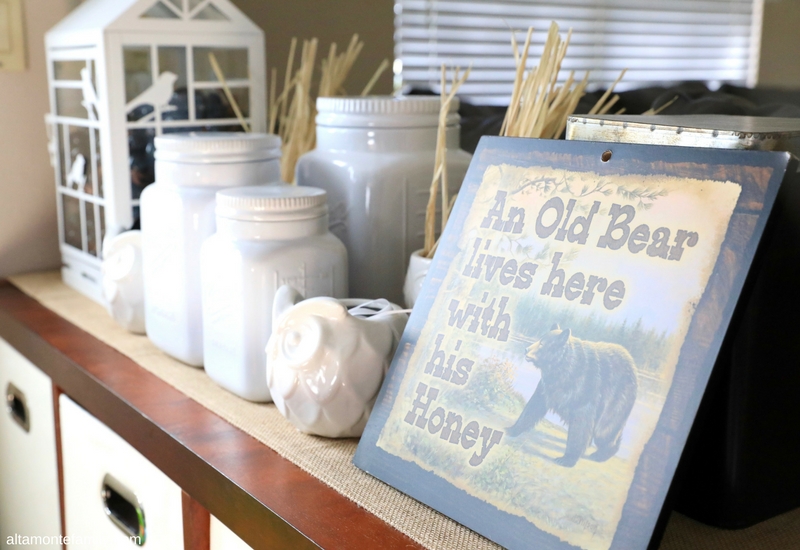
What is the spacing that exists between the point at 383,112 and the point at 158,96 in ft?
→ 1.03

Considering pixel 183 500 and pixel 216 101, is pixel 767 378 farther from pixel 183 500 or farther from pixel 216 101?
pixel 216 101

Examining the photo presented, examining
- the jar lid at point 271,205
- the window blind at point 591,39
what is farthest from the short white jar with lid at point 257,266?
the window blind at point 591,39

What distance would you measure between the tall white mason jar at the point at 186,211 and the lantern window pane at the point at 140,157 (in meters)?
0.16

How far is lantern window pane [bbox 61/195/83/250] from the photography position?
40.2 inches

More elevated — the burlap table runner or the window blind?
the window blind

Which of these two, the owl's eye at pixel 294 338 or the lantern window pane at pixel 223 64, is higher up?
the lantern window pane at pixel 223 64

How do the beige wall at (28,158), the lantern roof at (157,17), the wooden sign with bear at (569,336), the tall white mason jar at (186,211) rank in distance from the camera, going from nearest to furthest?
the wooden sign with bear at (569,336), the tall white mason jar at (186,211), the lantern roof at (157,17), the beige wall at (28,158)

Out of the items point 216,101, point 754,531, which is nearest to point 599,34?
point 216,101

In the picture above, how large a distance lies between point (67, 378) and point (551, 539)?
1.80ft

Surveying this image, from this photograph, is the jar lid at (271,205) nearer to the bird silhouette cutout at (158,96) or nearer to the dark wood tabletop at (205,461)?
the dark wood tabletop at (205,461)

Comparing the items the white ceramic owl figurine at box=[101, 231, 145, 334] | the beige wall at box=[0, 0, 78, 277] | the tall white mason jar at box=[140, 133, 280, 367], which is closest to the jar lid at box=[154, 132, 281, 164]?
the tall white mason jar at box=[140, 133, 280, 367]

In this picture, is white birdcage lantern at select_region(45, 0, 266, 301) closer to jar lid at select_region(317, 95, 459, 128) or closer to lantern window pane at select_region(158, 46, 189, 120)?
lantern window pane at select_region(158, 46, 189, 120)

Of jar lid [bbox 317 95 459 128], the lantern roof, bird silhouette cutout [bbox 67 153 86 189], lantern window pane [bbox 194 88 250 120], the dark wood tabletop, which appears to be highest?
the lantern roof

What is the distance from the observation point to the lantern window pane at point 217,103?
920 millimetres
